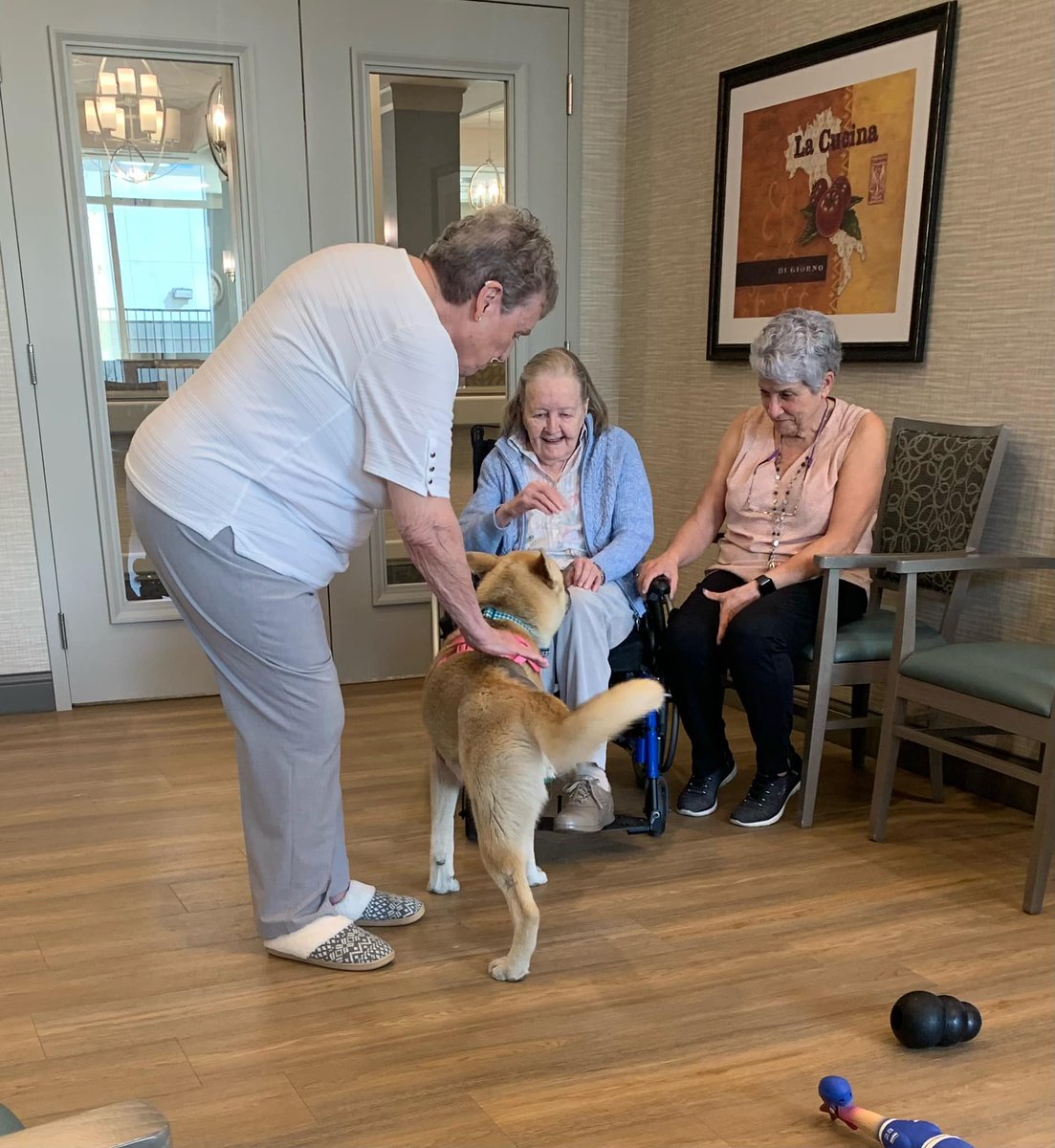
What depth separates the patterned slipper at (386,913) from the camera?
6.86ft

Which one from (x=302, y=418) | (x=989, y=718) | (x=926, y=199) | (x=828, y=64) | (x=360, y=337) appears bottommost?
(x=989, y=718)

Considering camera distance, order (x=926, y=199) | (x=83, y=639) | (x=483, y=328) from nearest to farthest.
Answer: (x=483, y=328) < (x=926, y=199) < (x=83, y=639)

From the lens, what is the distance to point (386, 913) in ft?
6.88

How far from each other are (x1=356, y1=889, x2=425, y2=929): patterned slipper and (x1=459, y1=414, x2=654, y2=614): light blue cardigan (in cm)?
88

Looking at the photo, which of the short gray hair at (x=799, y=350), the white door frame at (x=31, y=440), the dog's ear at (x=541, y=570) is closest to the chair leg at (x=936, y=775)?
the short gray hair at (x=799, y=350)

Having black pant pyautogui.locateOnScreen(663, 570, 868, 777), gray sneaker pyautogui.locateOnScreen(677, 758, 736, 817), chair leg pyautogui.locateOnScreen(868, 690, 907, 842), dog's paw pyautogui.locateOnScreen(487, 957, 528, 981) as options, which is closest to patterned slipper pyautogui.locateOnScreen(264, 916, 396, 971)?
dog's paw pyautogui.locateOnScreen(487, 957, 528, 981)

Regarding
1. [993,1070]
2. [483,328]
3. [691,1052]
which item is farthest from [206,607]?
[993,1070]

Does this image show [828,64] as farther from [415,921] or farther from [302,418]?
[415,921]

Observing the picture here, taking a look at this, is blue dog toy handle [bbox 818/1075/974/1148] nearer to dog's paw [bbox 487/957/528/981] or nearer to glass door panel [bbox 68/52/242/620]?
dog's paw [bbox 487/957/528/981]

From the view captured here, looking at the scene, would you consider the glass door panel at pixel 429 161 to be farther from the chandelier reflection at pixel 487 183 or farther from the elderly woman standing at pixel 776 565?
the elderly woman standing at pixel 776 565

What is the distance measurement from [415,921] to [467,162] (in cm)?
272

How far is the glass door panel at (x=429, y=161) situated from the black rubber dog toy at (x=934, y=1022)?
2493mm

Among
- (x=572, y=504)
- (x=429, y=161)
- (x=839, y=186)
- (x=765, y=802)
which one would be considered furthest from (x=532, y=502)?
(x=429, y=161)

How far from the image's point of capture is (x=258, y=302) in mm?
1750
